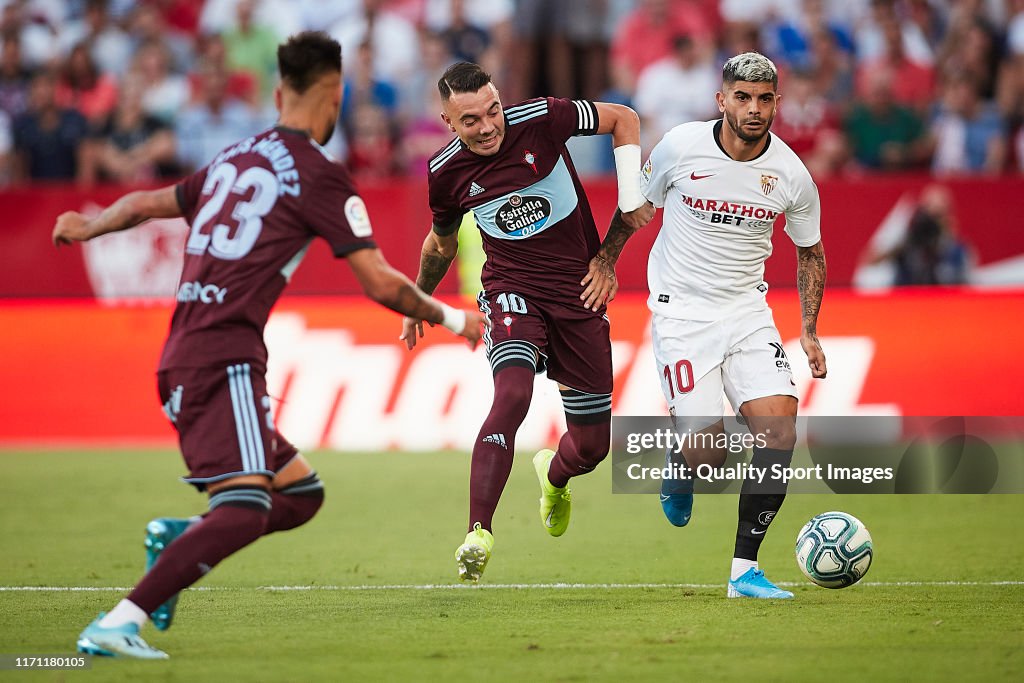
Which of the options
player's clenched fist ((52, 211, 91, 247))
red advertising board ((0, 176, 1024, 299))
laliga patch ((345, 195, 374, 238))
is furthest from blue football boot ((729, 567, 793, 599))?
red advertising board ((0, 176, 1024, 299))

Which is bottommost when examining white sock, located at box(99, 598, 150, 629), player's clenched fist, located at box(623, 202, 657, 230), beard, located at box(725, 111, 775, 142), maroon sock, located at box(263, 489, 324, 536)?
white sock, located at box(99, 598, 150, 629)

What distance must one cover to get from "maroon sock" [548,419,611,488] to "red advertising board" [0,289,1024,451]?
471cm

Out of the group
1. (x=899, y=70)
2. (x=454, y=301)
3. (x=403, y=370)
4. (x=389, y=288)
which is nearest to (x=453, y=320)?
(x=389, y=288)

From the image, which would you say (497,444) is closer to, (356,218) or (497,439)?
(497,439)

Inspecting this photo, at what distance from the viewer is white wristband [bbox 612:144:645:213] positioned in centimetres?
789

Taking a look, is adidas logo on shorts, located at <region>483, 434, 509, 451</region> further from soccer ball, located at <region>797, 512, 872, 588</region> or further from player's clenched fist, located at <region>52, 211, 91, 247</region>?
player's clenched fist, located at <region>52, 211, 91, 247</region>

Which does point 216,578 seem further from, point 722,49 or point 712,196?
point 722,49

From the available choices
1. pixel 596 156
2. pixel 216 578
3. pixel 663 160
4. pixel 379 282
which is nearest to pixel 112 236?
pixel 596 156

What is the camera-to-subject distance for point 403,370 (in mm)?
13453

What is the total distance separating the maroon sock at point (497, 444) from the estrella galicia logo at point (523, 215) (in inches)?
33.5

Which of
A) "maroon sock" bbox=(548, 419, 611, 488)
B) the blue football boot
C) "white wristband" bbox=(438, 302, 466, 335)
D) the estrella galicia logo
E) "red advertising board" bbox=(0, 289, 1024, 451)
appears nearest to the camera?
"white wristband" bbox=(438, 302, 466, 335)

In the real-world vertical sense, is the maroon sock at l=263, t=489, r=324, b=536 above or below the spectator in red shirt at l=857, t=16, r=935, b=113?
below

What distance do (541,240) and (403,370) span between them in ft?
18.5

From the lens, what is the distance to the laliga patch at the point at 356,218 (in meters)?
5.82
